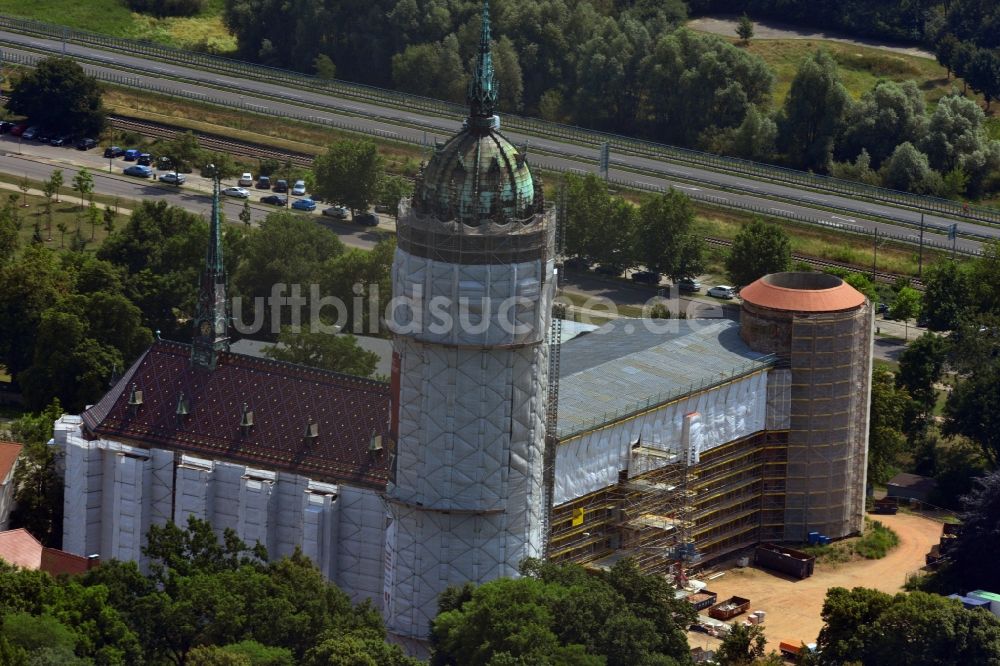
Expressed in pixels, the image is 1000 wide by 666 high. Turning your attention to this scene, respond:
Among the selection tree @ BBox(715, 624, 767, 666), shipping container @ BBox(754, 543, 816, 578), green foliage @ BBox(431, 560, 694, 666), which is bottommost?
shipping container @ BBox(754, 543, 816, 578)

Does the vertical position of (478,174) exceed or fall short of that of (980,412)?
it exceeds it

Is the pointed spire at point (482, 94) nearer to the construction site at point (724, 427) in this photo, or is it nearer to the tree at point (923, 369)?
the construction site at point (724, 427)

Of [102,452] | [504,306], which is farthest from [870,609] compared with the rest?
[102,452]

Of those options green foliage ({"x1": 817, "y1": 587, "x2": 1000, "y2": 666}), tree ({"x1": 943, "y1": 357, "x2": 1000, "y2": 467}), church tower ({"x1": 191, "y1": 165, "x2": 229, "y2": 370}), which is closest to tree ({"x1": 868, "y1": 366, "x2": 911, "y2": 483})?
tree ({"x1": 943, "y1": 357, "x2": 1000, "y2": 467})

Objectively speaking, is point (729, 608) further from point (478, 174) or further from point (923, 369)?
point (923, 369)

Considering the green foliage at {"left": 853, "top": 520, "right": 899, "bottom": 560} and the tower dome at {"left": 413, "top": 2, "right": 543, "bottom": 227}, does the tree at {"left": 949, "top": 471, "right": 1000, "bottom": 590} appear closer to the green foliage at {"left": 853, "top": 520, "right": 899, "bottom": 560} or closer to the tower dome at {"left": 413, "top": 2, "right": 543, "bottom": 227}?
the green foliage at {"left": 853, "top": 520, "right": 899, "bottom": 560}

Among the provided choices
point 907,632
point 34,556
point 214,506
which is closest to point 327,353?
point 214,506
